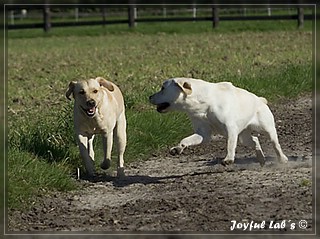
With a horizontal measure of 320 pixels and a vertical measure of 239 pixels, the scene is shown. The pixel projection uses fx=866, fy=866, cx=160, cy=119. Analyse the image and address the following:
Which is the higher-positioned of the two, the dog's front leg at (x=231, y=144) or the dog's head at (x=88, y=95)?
the dog's head at (x=88, y=95)

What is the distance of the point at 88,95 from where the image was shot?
26.2ft

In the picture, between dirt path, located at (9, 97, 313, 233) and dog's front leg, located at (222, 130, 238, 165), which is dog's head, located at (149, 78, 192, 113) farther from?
dirt path, located at (9, 97, 313, 233)

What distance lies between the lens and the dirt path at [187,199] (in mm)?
6270

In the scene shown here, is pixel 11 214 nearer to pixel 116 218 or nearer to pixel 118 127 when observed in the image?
pixel 116 218

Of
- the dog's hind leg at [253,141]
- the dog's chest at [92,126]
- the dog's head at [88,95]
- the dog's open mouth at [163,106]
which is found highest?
the dog's head at [88,95]

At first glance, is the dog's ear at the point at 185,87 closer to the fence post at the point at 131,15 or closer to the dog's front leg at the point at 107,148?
the dog's front leg at the point at 107,148

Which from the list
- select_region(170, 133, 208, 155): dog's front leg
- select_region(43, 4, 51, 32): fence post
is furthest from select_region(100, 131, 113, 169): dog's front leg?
select_region(43, 4, 51, 32): fence post

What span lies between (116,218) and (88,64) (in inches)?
585

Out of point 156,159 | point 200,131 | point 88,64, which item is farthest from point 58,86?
point 200,131

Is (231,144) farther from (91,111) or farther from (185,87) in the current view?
(91,111)

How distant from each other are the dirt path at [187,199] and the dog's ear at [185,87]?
0.80 meters

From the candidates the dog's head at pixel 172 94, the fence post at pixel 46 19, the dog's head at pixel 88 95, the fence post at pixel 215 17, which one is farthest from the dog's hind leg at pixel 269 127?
the fence post at pixel 46 19

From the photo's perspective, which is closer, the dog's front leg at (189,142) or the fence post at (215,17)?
the dog's front leg at (189,142)

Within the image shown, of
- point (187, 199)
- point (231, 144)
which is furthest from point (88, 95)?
point (187, 199)
